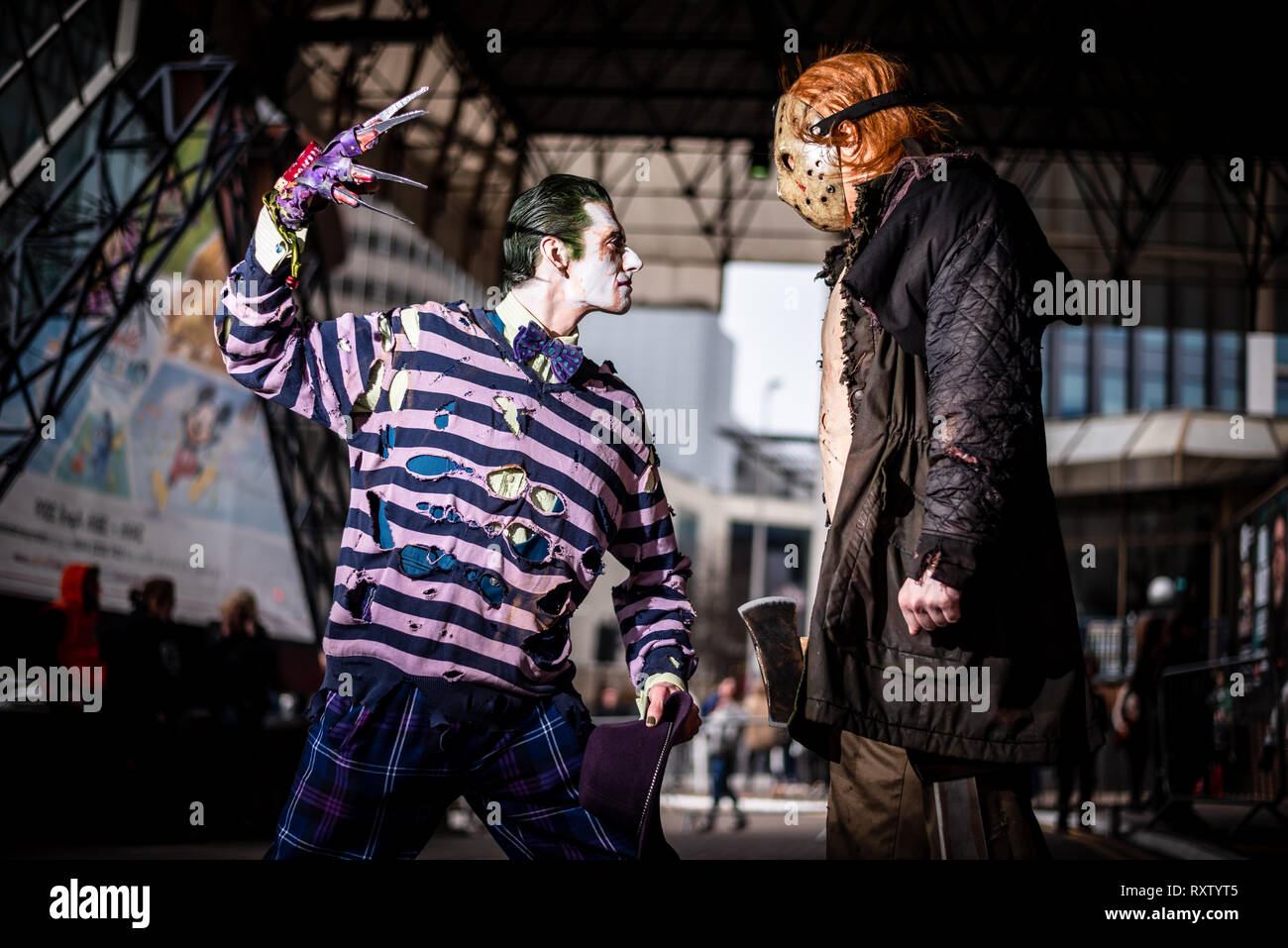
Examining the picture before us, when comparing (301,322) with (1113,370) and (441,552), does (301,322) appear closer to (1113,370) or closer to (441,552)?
(441,552)

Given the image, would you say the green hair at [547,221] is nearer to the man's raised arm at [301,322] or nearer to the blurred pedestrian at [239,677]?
the man's raised arm at [301,322]

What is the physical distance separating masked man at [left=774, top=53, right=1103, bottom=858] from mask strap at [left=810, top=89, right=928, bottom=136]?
215 millimetres

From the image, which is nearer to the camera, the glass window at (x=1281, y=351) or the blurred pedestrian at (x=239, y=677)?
the blurred pedestrian at (x=239, y=677)

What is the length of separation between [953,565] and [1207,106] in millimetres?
13493

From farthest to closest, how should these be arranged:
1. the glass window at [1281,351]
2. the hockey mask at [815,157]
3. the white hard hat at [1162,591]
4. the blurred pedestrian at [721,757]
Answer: the glass window at [1281,351], the white hard hat at [1162,591], the blurred pedestrian at [721,757], the hockey mask at [815,157]

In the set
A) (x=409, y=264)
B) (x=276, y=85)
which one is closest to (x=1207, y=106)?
(x=276, y=85)

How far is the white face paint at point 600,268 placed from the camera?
2.89 m

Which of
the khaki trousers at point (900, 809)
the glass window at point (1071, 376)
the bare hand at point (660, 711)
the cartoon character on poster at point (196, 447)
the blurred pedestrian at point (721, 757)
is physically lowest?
the blurred pedestrian at point (721, 757)

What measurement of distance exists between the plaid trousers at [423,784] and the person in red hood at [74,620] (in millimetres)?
5914

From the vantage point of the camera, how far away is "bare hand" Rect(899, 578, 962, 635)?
2.26 m

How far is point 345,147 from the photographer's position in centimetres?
256

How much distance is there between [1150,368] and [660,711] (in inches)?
1403

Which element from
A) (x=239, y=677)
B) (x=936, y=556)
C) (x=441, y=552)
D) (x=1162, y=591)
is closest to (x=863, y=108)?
(x=936, y=556)

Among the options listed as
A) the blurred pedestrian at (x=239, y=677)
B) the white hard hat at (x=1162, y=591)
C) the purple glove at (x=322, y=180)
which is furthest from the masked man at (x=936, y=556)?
the white hard hat at (x=1162, y=591)
